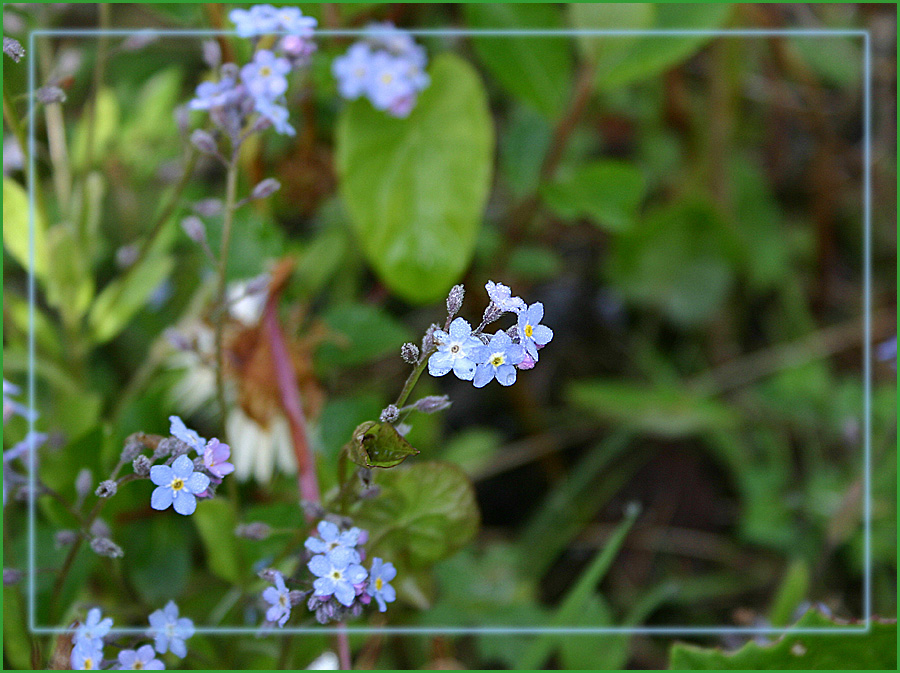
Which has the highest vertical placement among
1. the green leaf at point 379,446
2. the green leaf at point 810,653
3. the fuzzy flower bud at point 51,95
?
the fuzzy flower bud at point 51,95

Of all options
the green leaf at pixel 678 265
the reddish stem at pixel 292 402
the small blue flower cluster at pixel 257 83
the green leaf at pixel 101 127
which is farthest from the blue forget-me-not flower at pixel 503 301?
the green leaf at pixel 678 265

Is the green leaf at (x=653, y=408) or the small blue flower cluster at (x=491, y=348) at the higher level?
the small blue flower cluster at (x=491, y=348)

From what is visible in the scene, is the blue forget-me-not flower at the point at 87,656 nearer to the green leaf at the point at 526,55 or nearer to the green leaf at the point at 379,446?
the green leaf at the point at 379,446

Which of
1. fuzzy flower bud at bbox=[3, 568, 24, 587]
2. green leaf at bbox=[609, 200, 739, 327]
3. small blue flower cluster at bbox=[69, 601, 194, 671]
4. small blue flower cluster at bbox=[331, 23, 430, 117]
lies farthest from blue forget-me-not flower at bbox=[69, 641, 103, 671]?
green leaf at bbox=[609, 200, 739, 327]

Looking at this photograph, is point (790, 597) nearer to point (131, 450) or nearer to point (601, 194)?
point (601, 194)

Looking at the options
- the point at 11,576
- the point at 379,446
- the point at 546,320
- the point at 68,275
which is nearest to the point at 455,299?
the point at 379,446
